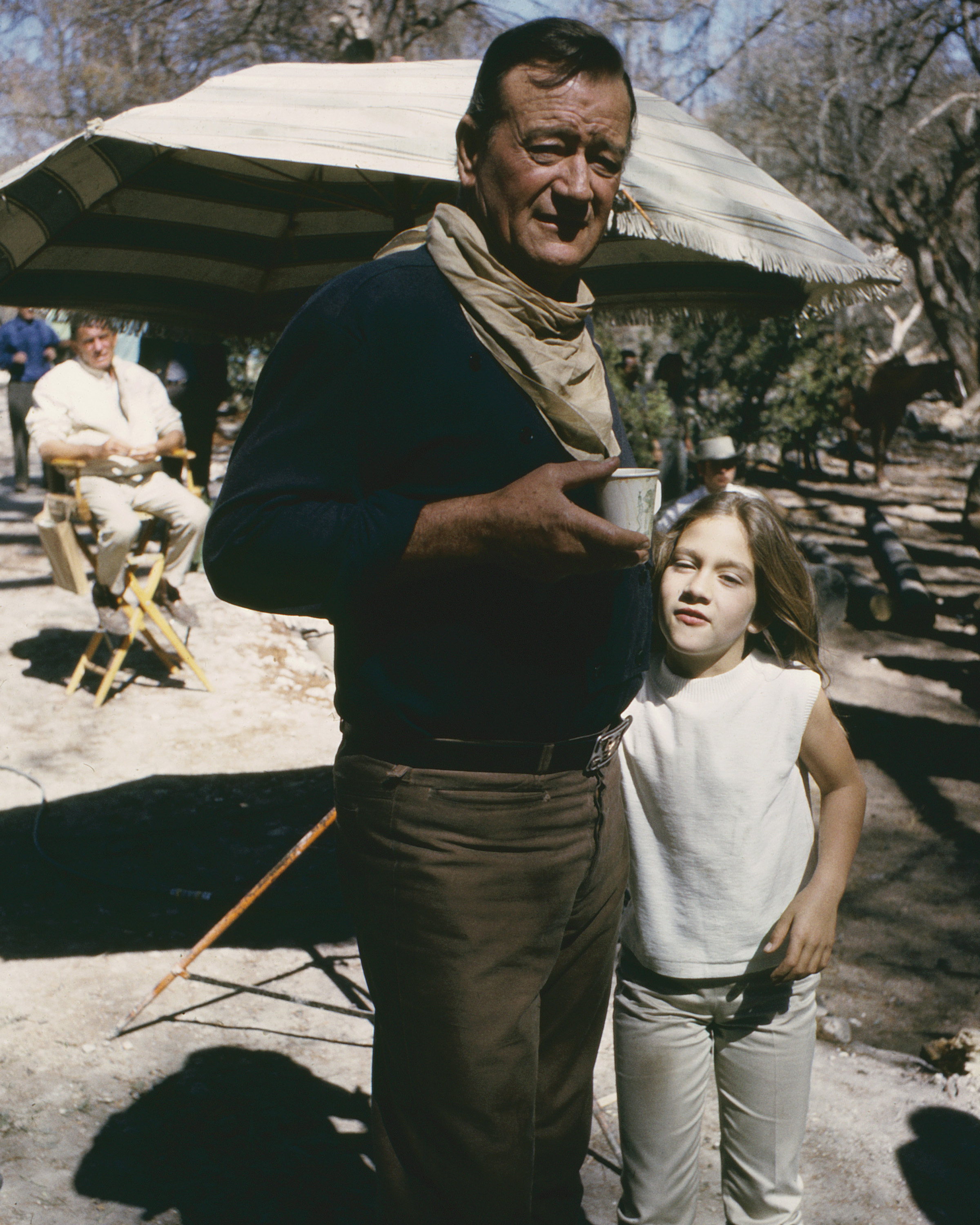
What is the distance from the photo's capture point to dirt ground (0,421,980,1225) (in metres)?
2.59

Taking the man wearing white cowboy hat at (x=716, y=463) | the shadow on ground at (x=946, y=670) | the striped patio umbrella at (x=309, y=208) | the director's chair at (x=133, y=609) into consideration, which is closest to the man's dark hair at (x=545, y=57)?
the striped patio umbrella at (x=309, y=208)

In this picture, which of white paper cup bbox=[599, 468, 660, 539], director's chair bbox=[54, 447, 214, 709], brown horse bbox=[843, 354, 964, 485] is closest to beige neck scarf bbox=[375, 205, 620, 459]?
white paper cup bbox=[599, 468, 660, 539]

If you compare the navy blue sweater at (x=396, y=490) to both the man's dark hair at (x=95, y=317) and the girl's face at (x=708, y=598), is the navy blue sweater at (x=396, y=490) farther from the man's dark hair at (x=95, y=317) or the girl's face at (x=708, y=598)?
the man's dark hair at (x=95, y=317)

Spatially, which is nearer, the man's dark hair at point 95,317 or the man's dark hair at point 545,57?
the man's dark hair at point 545,57

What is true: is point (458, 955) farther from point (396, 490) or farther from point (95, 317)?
point (95, 317)

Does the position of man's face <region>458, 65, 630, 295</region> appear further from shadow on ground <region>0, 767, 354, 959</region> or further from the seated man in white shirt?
the seated man in white shirt

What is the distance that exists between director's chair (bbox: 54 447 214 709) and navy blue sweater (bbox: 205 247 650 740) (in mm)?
4953

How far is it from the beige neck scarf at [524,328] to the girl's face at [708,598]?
49 cm

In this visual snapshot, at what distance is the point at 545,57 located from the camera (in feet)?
5.01

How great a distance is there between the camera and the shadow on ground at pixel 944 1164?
259 centimetres

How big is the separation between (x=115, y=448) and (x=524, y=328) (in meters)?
5.12

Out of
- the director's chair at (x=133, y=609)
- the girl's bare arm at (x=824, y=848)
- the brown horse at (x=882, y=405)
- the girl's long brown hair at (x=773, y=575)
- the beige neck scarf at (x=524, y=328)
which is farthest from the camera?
the brown horse at (x=882, y=405)

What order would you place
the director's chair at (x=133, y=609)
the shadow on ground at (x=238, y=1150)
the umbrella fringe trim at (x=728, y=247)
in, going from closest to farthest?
the umbrella fringe trim at (x=728, y=247), the shadow on ground at (x=238, y=1150), the director's chair at (x=133, y=609)

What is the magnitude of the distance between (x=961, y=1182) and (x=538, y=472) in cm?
238
